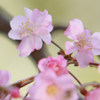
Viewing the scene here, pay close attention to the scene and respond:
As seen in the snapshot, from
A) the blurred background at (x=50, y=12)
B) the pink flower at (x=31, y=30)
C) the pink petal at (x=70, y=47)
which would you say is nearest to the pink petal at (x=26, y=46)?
the pink flower at (x=31, y=30)

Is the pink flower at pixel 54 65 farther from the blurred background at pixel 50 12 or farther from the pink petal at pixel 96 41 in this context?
the blurred background at pixel 50 12

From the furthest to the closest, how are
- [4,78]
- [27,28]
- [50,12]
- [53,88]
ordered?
[50,12]
[27,28]
[4,78]
[53,88]

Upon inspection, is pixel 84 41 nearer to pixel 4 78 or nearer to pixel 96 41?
pixel 96 41

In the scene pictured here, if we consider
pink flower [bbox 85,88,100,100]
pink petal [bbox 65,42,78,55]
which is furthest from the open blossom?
pink flower [bbox 85,88,100,100]

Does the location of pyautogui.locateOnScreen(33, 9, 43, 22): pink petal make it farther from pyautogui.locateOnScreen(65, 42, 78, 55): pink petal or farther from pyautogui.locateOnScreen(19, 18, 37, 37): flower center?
pyautogui.locateOnScreen(65, 42, 78, 55): pink petal

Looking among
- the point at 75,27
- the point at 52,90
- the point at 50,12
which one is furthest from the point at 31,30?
the point at 50,12

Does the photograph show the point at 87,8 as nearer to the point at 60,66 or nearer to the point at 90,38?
the point at 90,38

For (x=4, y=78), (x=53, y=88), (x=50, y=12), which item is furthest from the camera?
(x=50, y=12)
